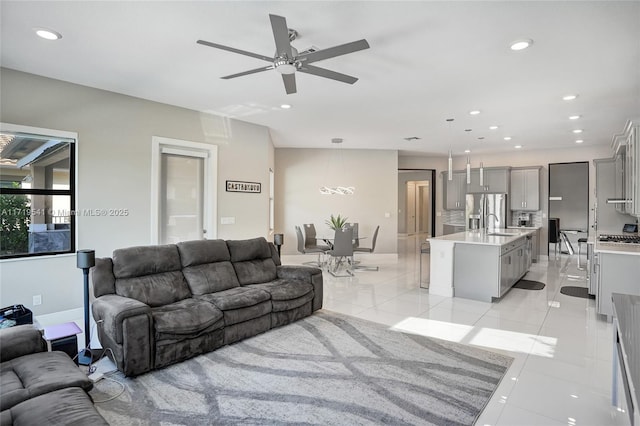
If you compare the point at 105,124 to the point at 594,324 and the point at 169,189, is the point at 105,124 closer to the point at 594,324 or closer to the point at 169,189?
the point at 169,189

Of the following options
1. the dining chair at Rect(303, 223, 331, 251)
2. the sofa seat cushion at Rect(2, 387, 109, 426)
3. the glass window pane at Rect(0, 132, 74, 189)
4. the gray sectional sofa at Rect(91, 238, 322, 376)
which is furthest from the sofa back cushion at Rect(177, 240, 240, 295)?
the dining chair at Rect(303, 223, 331, 251)

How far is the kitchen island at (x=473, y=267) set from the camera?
16.1ft

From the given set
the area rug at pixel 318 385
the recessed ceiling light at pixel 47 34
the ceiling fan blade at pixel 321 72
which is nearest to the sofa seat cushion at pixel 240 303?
the area rug at pixel 318 385

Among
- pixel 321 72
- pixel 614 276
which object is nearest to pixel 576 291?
pixel 614 276

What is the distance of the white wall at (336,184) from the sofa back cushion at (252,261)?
156 inches

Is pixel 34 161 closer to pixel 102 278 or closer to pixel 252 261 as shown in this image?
pixel 102 278

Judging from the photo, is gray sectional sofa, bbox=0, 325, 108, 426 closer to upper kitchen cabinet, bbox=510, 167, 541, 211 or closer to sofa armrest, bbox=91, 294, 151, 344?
sofa armrest, bbox=91, 294, 151, 344

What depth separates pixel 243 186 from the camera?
6008mm

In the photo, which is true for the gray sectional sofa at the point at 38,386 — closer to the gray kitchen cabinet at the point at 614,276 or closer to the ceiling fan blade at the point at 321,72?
the ceiling fan blade at the point at 321,72

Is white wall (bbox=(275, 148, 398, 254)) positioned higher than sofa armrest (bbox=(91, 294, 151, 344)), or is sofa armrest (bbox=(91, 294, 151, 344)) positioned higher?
white wall (bbox=(275, 148, 398, 254))

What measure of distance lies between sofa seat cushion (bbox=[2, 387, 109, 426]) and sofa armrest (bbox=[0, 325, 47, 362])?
0.63 meters

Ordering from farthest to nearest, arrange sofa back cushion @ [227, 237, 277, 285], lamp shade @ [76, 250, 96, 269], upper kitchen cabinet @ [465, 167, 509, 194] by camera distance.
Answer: upper kitchen cabinet @ [465, 167, 509, 194] → sofa back cushion @ [227, 237, 277, 285] → lamp shade @ [76, 250, 96, 269]

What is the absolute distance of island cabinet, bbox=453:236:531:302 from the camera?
4.88 metres

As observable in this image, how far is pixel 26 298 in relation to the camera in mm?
3822
